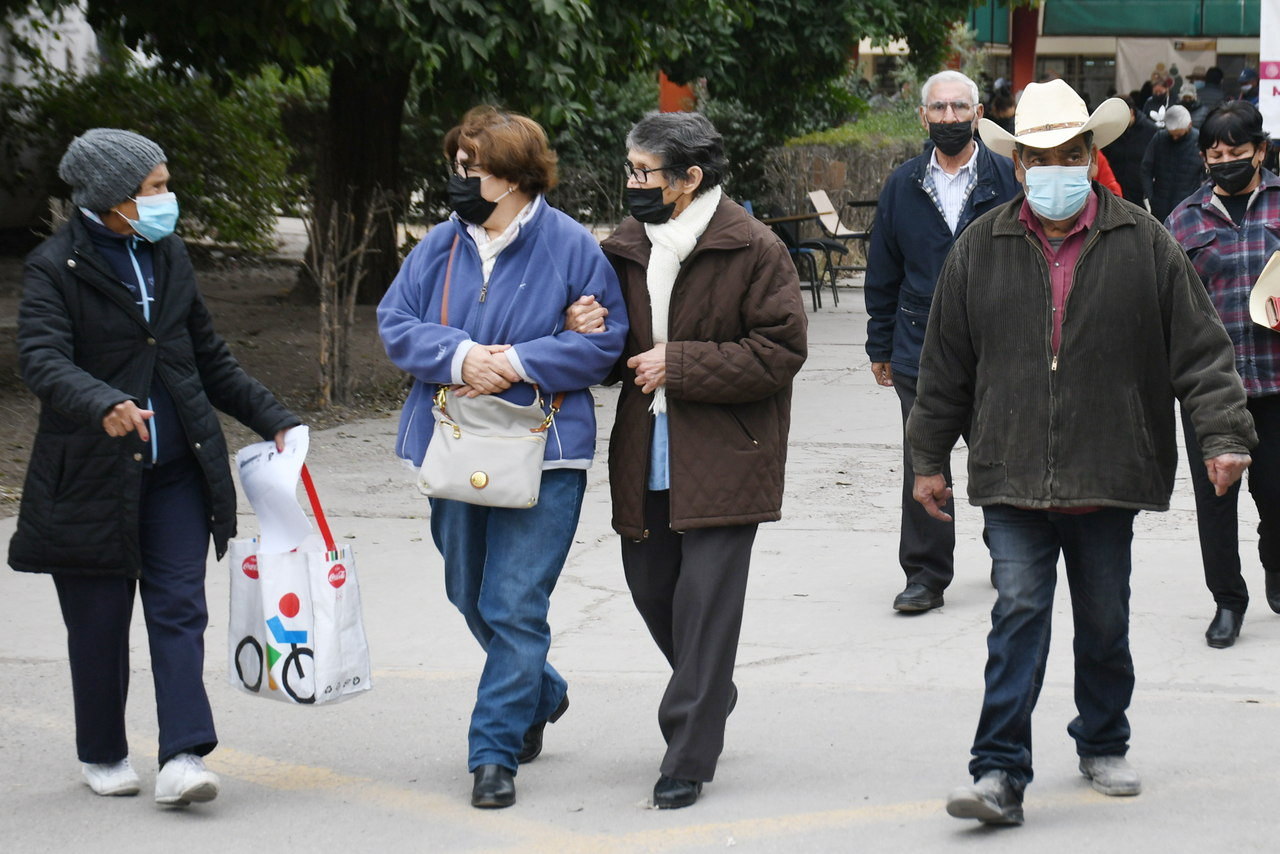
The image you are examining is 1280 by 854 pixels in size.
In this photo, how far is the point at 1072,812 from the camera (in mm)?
3836

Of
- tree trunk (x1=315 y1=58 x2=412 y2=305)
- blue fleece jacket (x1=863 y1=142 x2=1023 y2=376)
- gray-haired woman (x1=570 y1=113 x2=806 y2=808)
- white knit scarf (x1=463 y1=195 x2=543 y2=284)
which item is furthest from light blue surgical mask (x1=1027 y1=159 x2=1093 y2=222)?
tree trunk (x1=315 y1=58 x2=412 y2=305)

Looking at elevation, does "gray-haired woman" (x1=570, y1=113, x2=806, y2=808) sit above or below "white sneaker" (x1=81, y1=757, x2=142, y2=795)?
above

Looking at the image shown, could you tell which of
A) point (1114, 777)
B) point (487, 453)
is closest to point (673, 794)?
point (487, 453)

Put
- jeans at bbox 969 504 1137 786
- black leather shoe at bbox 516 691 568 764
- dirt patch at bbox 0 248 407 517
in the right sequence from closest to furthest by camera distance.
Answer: jeans at bbox 969 504 1137 786, black leather shoe at bbox 516 691 568 764, dirt patch at bbox 0 248 407 517

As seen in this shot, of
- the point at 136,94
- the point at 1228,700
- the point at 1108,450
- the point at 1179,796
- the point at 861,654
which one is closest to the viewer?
the point at 1108,450

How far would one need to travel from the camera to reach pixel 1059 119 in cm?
377

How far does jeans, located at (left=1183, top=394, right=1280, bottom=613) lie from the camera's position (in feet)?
17.1

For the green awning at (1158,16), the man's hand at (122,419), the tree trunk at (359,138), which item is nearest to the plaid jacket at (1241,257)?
the man's hand at (122,419)

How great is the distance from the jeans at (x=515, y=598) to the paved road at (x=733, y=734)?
21 cm

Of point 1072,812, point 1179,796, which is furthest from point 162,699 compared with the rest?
point 1179,796

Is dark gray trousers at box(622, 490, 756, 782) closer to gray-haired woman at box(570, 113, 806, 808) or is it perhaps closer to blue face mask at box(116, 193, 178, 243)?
gray-haired woman at box(570, 113, 806, 808)

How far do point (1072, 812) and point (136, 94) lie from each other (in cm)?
1554

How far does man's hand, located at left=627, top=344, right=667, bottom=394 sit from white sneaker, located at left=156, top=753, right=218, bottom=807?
4.79ft

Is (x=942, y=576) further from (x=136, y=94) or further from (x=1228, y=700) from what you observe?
(x=136, y=94)
